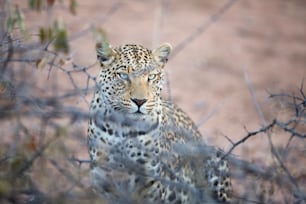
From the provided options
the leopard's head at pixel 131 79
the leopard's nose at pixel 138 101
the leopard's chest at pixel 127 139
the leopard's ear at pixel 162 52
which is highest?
the leopard's ear at pixel 162 52

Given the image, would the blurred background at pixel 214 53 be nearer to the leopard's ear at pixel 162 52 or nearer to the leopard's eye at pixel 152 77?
the leopard's ear at pixel 162 52

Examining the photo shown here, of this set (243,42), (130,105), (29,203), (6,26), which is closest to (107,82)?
(130,105)

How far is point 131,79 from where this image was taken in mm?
6539

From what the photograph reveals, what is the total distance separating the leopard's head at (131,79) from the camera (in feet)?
21.3

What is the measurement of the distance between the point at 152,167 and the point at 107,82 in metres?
0.77

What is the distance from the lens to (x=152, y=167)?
6668 millimetres

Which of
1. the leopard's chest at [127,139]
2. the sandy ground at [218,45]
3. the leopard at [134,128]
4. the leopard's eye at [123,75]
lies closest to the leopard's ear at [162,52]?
the leopard at [134,128]

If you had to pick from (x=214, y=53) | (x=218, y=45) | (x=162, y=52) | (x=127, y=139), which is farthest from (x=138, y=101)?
(x=218, y=45)

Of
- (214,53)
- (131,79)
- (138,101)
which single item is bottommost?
(138,101)

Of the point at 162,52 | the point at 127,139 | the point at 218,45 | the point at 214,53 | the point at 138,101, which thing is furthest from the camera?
the point at 218,45

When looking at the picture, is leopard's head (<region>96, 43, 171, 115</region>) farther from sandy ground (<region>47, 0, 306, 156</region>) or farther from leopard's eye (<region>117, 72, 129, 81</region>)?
sandy ground (<region>47, 0, 306, 156</region>)

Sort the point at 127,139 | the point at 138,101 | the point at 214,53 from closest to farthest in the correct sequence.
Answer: the point at 138,101
the point at 127,139
the point at 214,53

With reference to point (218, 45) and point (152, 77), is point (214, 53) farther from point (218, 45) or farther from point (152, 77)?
point (152, 77)

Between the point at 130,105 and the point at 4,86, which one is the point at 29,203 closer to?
the point at 4,86
